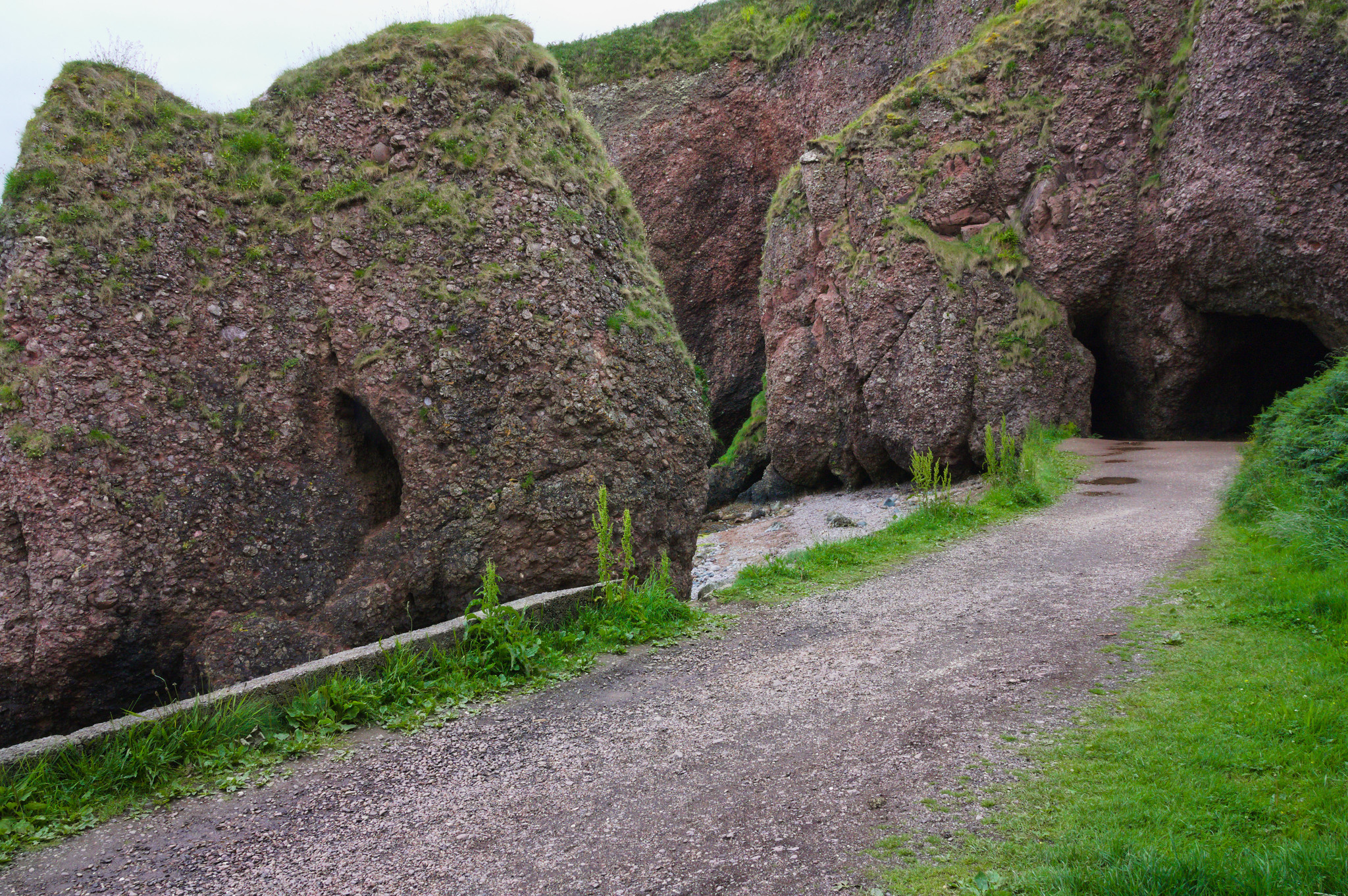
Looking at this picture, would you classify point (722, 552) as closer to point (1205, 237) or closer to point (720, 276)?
point (1205, 237)

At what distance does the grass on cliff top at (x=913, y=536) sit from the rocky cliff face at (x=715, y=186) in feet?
57.1

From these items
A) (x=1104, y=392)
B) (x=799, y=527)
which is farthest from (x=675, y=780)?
(x=1104, y=392)

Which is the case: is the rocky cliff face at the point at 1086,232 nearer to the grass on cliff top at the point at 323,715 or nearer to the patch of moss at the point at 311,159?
the patch of moss at the point at 311,159

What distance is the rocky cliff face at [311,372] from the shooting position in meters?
5.94

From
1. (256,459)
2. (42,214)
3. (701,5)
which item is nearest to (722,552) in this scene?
(256,459)

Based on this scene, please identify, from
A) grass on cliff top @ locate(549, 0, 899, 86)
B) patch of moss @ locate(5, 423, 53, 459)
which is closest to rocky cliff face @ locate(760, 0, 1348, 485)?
grass on cliff top @ locate(549, 0, 899, 86)

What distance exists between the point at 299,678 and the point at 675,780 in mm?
2557

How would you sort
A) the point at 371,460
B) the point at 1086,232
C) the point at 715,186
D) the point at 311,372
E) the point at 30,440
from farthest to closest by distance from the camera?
the point at 715,186, the point at 1086,232, the point at 371,460, the point at 311,372, the point at 30,440

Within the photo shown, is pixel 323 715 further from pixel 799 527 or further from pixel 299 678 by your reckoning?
pixel 799 527

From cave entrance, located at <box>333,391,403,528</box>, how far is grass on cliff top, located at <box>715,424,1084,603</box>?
331 centimetres

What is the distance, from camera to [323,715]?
15.9ft

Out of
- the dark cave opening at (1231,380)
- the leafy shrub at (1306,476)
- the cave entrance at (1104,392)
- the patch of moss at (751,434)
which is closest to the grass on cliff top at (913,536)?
the leafy shrub at (1306,476)

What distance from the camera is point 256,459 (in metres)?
6.77

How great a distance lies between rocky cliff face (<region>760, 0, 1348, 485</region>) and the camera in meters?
14.6
